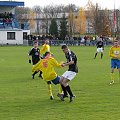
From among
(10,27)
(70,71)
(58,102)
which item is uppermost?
(10,27)

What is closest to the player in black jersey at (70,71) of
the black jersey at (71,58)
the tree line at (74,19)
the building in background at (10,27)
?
the black jersey at (71,58)

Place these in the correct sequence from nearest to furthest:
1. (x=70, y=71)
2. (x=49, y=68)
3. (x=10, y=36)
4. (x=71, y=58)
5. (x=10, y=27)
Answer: (x=71, y=58) → (x=70, y=71) → (x=49, y=68) → (x=10, y=36) → (x=10, y=27)

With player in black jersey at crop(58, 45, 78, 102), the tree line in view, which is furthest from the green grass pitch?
the tree line

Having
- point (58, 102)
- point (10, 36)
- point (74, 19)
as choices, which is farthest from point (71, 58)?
point (74, 19)

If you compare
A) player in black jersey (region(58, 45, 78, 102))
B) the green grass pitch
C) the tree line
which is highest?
the tree line

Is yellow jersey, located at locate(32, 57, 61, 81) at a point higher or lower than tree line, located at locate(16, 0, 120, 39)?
lower

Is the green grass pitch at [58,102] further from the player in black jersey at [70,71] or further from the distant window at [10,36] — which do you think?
the distant window at [10,36]

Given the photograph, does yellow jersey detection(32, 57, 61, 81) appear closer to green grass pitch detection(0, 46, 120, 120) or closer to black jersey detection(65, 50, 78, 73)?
black jersey detection(65, 50, 78, 73)

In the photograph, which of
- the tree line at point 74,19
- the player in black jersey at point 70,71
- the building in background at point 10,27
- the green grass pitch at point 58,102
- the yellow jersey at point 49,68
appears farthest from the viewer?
the tree line at point 74,19

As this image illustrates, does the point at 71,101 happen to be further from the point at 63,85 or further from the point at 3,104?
the point at 3,104

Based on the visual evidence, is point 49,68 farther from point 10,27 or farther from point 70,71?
point 10,27

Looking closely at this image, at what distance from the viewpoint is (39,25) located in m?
164

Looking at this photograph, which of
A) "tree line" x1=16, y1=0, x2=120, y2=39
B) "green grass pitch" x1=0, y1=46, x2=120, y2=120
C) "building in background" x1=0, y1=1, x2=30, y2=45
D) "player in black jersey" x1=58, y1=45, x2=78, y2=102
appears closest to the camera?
"green grass pitch" x1=0, y1=46, x2=120, y2=120

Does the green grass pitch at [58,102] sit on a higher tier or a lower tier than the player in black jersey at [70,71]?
lower
